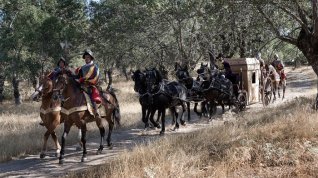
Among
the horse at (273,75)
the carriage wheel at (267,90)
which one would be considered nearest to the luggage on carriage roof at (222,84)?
the carriage wheel at (267,90)

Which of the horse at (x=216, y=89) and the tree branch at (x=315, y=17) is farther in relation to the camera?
the horse at (x=216, y=89)

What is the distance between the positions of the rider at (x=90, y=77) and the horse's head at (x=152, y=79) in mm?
3113

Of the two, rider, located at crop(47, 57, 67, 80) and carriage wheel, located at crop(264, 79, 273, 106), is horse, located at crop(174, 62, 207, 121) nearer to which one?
carriage wheel, located at crop(264, 79, 273, 106)

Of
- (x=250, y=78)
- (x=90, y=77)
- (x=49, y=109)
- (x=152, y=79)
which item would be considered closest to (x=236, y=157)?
(x=90, y=77)

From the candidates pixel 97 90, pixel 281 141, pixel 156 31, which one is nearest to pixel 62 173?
pixel 97 90

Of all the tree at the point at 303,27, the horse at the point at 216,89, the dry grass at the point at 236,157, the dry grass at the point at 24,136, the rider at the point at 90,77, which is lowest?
the dry grass at the point at 24,136

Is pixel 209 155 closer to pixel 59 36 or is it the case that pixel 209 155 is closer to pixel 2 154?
pixel 2 154

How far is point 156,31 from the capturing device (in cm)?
2620

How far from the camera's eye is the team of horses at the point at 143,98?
34.3 ft

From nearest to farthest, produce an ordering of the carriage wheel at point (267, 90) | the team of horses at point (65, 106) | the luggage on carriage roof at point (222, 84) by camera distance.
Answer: the team of horses at point (65, 106), the luggage on carriage roof at point (222, 84), the carriage wheel at point (267, 90)

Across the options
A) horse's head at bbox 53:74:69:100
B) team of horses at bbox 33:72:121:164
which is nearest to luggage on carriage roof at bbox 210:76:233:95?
team of horses at bbox 33:72:121:164

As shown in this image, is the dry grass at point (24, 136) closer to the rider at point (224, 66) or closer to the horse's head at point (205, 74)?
the horse's head at point (205, 74)

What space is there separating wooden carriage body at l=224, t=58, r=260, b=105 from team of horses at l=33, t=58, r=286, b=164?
0.59 m

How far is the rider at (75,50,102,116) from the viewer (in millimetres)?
10758
